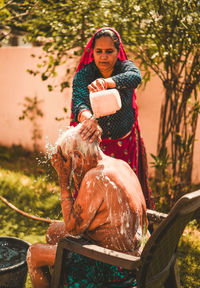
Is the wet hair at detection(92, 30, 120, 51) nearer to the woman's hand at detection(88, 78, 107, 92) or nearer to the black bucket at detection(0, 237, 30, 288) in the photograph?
the woman's hand at detection(88, 78, 107, 92)

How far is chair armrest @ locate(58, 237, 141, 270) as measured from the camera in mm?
1770

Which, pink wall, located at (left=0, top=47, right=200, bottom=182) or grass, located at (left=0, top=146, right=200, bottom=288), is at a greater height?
pink wall, located at (left=0, top=47, right=200, bottom=182)

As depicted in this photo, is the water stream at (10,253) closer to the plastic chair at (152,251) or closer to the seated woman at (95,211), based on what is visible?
the seated woman at (95,211)

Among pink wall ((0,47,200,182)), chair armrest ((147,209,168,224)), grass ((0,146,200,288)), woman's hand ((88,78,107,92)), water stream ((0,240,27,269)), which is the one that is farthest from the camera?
pink wall ((0,47,200,182))

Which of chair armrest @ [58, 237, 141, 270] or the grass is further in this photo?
the grass

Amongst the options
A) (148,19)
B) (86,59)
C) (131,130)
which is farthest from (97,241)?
(148,19)

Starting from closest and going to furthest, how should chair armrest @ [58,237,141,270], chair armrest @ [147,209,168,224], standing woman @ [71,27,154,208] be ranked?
chair armrest @ [58,237,141,270], chair armrest @ [147,209,168,224], standing woman @ [71,27,154,208]

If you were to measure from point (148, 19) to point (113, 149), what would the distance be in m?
2.08

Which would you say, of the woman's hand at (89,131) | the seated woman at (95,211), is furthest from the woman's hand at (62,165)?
the woman's hand at (89,131)

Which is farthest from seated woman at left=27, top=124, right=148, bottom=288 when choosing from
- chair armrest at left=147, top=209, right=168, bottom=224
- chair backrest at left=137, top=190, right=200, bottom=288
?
chair armrest at left=147, top=209, right=168, bottom=224

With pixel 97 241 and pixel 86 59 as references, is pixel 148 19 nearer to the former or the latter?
pixel 86 59

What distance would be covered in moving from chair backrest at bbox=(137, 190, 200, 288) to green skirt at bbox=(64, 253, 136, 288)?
0.15 m

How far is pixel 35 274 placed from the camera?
2.14 meters

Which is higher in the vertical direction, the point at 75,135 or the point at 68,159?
the point at 75,135
